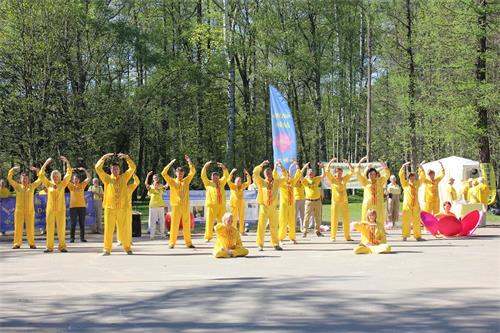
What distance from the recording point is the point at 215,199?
1736 cm

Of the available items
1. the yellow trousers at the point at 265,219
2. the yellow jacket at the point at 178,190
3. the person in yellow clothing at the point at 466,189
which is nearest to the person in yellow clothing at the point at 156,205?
the yellow jacket at the point at 178,190

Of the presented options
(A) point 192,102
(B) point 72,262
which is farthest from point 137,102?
(B) point 72,262

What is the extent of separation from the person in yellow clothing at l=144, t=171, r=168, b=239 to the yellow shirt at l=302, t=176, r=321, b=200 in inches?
161

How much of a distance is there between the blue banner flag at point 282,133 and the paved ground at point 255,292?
328 inches

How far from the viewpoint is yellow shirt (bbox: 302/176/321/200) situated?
1922 centimetres

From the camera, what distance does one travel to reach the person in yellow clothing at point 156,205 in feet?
62.1

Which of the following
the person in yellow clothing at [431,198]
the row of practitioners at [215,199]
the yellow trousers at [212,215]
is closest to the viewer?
the row of practitioners at [215,199]

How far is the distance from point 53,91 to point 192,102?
1520cm

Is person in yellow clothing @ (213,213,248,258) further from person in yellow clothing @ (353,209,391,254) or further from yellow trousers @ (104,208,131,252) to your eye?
person in yellow clothing @ (353,209,391,254)

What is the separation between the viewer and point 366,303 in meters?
8.15

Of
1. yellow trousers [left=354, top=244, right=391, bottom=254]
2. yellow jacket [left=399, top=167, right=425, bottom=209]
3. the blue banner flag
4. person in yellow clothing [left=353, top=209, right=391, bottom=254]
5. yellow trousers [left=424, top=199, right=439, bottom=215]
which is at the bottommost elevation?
yellow trousers [left=354, top=244, right=391, bottom=254]

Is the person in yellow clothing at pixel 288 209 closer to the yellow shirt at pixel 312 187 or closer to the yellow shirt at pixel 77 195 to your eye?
the yellow shirt at pixel 312 187

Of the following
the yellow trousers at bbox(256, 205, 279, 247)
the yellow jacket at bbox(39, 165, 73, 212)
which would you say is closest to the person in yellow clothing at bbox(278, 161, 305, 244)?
the yellow trousers at bbox(256, 205, 279, 247)

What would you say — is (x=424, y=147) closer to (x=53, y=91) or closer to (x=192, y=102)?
(x=192, y=102)
